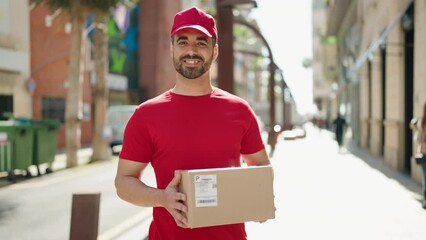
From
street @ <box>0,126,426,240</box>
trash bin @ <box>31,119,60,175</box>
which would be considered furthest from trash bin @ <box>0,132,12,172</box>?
trash bin @ <box>31,119,60,175</box>

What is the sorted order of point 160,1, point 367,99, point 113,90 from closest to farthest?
1. point 367,99
2. point 113,90
3. point 160,1

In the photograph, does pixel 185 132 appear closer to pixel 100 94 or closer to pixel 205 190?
pixel 205 190

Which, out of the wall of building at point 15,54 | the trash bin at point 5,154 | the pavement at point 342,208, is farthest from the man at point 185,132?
the wall of building at point 15,54

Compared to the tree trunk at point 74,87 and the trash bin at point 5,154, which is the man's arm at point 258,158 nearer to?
the trash bin at point 5,154

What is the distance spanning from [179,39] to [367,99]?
984 inches

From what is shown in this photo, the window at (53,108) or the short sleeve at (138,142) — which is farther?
the window at (53,108)

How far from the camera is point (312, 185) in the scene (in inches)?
482

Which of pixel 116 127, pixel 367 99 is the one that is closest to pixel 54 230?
pixel 116 127

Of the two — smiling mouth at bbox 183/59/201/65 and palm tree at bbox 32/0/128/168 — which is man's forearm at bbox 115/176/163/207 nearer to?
smiling mouth at bbox 183/59/201/65

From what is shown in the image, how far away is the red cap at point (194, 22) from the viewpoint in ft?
8.42

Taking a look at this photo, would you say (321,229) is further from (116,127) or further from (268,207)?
(116,127)

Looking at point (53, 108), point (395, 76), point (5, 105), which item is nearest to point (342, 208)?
point (395, 76)

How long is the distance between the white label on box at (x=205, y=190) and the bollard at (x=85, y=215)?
3.24m

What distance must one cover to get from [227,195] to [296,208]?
6.95 metres
